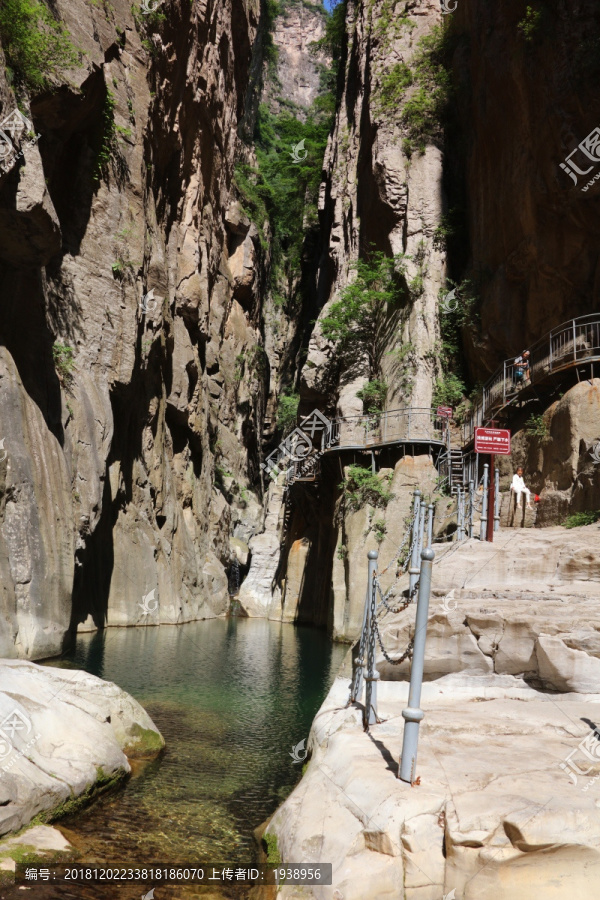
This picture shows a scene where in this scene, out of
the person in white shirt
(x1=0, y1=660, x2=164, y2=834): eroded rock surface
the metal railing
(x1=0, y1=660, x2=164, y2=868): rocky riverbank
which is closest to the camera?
(x1=0, y1=660, x2=164, y2=868): rocky riverbank

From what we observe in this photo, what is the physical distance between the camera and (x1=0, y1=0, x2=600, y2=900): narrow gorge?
531cm

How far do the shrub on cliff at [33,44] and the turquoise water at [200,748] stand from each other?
12.5 meters

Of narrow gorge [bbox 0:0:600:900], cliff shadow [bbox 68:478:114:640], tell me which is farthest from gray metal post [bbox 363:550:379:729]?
cliff shadow [bbox 68:478:114:640]

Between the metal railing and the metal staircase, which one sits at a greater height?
the metal railing

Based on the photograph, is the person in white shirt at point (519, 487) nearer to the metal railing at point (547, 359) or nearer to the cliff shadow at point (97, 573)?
the metal railing at point (547, 359)

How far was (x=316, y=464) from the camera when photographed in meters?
29.3

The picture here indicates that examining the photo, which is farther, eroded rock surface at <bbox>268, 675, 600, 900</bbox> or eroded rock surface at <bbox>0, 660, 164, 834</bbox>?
eroded rock surface at <bbox>0, 660, 164, 834</bbox>

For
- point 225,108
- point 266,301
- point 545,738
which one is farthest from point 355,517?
point 266,301

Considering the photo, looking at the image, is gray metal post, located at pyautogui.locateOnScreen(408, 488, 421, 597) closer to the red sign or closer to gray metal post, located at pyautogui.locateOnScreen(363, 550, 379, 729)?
the red sign

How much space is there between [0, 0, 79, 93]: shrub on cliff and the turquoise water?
1246 centimetres

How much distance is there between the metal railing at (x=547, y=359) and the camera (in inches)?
709

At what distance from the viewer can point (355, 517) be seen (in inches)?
925

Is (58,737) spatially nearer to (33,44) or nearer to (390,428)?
(33,44)

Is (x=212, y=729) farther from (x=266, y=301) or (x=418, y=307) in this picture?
(x=266, y=301)
